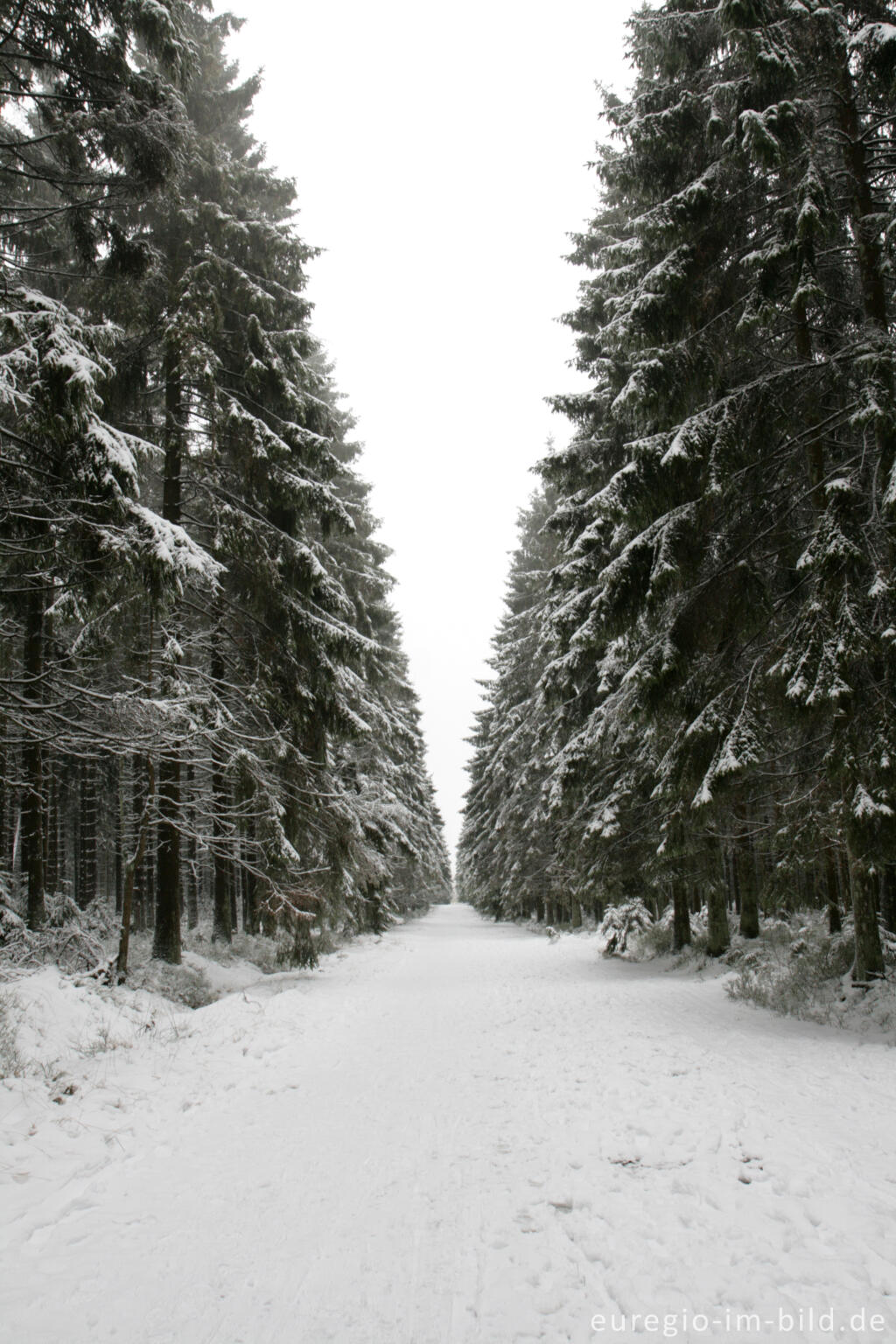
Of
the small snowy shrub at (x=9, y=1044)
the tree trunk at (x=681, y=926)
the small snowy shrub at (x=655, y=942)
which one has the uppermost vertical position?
the small snowy shrub at (x=9, y=1044)

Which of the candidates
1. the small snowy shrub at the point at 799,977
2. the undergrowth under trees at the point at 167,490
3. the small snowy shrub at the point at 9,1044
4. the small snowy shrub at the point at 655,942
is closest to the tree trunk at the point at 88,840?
the undergrowth under trees at the point at 167,490

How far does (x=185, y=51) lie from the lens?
22.6ft

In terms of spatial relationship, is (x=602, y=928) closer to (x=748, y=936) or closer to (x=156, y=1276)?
(x=748, y=936)

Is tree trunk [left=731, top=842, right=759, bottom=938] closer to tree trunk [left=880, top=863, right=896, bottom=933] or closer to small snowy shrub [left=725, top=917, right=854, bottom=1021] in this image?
small snowy shrub [left=725, top=917, right=854, bottom=1021]

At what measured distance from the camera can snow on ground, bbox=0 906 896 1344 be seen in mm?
2992

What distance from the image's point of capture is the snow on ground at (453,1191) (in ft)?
9.82

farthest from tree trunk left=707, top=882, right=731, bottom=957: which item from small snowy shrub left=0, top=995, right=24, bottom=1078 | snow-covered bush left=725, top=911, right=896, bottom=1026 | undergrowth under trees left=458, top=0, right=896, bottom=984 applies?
small snowy shrub left=0, top=995, right=24, bottom=1078

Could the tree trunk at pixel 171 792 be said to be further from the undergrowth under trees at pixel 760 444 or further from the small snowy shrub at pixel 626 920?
the small snowy shrub at pixel 626 920

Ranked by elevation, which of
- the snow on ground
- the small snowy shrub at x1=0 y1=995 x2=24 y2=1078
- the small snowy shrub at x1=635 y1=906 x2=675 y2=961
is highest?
the small snowy shrub at x1=0 y1=995 x2=24 y2=1078

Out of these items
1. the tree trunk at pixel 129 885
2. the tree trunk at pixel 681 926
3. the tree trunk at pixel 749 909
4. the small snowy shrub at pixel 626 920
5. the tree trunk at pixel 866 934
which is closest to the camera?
the tree trunk at pixel 866 934

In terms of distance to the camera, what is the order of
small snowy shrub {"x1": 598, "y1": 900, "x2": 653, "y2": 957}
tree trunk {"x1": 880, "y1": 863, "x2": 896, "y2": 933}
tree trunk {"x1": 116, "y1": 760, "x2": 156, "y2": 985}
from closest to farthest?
tree trunk {"x1": 116, "y1": 760, "x2": 156, "y2": 985} → tree trunk {"x1": 880, "y1": 863, "x2": 896, "y2": 933} → small snowy shrub {"x1": 598, "y1": 900, "x2": 653, "y2": 957}

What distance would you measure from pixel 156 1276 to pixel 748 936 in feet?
42.3

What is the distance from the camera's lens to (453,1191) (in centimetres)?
416

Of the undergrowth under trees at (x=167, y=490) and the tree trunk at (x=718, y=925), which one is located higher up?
the undergrowth under trees at (x=167, y=490)
